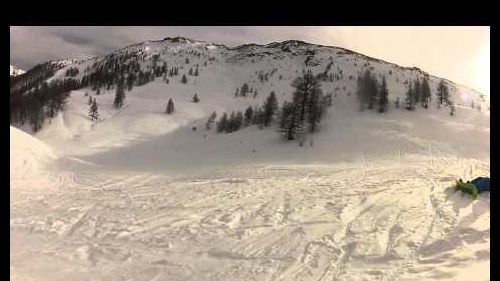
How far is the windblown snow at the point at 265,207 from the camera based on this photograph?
947 centimetres

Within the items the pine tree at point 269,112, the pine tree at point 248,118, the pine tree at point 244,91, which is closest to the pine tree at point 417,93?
the pine tree at point 269,112

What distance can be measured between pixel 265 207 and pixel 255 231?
2.44m

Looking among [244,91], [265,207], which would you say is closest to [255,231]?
[265,207]

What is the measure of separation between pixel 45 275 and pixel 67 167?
51.9ft

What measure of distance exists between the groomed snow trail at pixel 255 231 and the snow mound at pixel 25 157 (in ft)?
10.3

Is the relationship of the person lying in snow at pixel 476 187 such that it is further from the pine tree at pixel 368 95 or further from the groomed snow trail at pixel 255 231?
the pine tree at pixel 368 95

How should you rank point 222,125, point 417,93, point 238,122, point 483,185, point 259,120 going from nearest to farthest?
point 483,185 < point 259,120 < point 238,122 < point 417,93 < point 222,125

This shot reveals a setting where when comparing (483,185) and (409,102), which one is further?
(409,102)

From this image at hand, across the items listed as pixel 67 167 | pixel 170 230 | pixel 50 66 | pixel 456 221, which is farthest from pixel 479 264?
pixel 50 66

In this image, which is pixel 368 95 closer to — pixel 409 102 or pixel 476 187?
pixel 409 102

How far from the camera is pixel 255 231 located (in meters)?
11.7

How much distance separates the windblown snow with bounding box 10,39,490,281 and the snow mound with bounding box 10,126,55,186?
104 millimetres

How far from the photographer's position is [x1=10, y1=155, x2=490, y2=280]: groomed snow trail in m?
9.23

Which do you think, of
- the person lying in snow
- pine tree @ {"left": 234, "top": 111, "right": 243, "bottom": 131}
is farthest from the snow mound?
pine tree @ {"left": 234, "top": 111, "right": 243, "bottom": 131}
